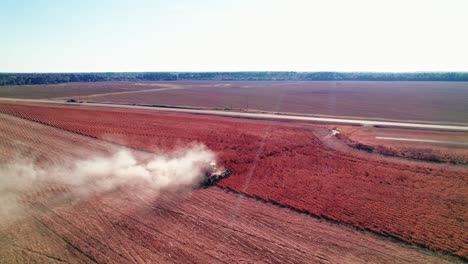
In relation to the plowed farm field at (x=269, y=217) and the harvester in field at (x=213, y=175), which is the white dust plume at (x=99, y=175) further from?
the plowed farm field at (x=269, y=217)

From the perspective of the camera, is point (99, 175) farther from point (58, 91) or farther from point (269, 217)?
point (58, 91)

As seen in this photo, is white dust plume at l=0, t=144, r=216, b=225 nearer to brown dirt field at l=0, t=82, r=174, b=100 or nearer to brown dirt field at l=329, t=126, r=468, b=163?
brown dirt field at l=329, t=126, r=468, b=163

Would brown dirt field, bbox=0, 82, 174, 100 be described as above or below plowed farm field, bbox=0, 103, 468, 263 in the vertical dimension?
above

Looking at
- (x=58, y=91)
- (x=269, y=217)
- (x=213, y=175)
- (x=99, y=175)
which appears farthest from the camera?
(x=58, y=91)

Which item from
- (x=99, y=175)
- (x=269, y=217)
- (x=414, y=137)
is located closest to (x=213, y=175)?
(x=269, y=217)

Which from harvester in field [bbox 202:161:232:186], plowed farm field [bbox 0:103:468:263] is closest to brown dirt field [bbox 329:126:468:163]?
plowed farm field [bbox 0:103:468:263]
